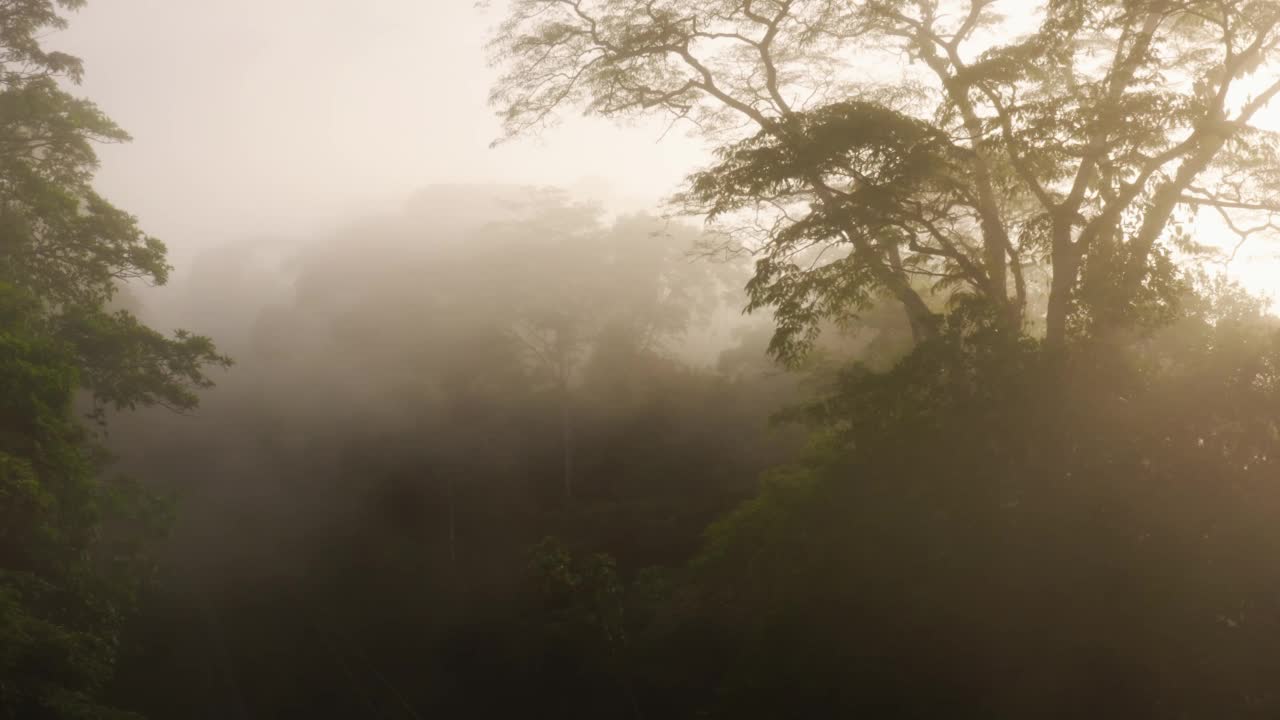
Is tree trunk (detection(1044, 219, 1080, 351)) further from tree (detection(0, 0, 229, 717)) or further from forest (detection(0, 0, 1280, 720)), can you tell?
tree (detection(0, 0, 229, 717))

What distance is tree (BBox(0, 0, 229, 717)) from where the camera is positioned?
7.80 meters

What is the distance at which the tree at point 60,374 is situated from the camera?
7805 mm

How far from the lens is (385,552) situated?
24.6m

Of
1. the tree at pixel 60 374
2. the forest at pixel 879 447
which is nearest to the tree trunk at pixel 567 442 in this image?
the forest at pixel 879 447

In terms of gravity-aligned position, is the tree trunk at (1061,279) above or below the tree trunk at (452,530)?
above

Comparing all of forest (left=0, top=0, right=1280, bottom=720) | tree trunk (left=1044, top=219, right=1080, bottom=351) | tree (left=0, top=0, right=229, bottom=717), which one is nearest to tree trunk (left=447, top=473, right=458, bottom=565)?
forest (left=0, top=0, right=1280, bottom=720)

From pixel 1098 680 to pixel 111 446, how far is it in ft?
114

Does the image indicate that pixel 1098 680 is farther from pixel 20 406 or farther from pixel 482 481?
pixel 482 481

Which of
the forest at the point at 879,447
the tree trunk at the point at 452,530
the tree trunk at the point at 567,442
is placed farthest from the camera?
the tree trunk at the point at 567,442

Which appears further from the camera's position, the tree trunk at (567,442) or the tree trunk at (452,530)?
the tree trunk at (567,442)

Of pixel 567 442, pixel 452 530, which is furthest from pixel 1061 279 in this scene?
pixel 567 442

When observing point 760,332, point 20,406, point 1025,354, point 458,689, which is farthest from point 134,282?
point 1025,354

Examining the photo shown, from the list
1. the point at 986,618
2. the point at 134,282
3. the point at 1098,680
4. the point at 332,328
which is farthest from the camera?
the point at 134,282

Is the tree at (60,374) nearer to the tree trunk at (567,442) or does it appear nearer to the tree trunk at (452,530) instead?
the tree trunk at (452,530)
